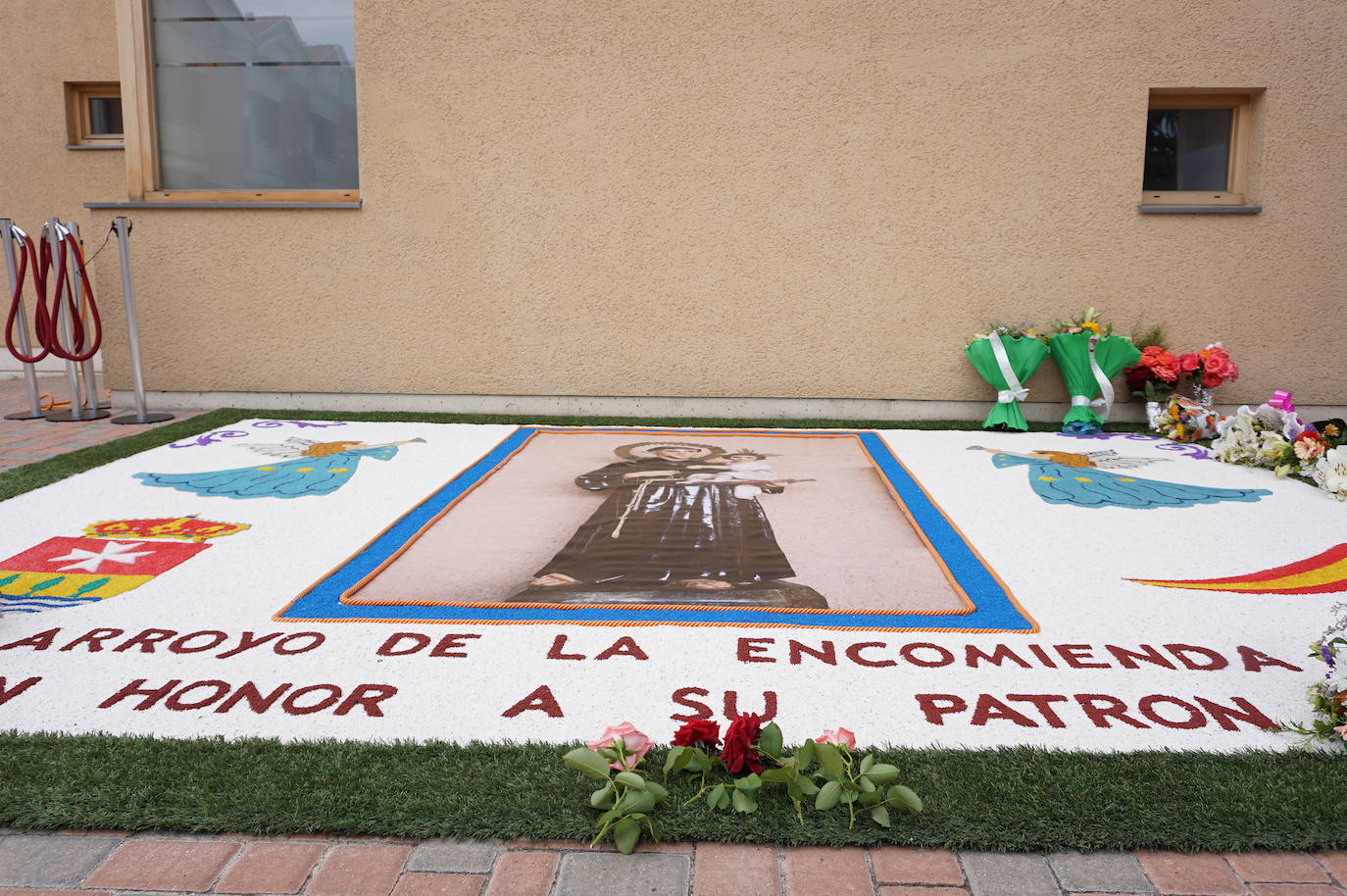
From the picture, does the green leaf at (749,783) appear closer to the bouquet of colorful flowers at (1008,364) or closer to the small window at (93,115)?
the bouquet of colorful flowers at (1008,364)

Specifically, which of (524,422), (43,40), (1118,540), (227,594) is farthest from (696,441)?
(43,40)

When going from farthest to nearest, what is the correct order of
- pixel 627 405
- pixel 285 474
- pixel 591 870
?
pixel 627 405
pixel 285 474
pixel 591 870

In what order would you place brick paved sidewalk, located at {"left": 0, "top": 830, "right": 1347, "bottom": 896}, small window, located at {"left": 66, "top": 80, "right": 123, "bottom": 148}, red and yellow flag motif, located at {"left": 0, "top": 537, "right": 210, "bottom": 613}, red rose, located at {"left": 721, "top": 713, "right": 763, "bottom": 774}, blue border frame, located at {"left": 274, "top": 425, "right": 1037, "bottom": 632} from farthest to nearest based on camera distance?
small window, located at {"left": 66, "top": 80, "right": 123, "bottom": 148}, red and yellow flag motif, located at {"left": 0, "top": 537, "right": 210, "bottom": 613}, blue border frame, located at {"left": 274, "top": 425, "right": 1037, "bottom": 632}, red rose, located at {"left": 721, "top": 713, "right": 763, "bottom": 774}, brick paved sidewalk, located at {"left": 0, "top": 830, "right": 1347, "bottom": 896}

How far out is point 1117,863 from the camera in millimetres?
1592

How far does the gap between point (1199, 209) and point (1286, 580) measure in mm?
3643

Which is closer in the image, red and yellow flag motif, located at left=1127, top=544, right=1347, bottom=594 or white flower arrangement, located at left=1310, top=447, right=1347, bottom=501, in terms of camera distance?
red and yellow flag motif, located at left=1127, top=544, right=1347, bottom=594

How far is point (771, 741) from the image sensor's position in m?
1.83

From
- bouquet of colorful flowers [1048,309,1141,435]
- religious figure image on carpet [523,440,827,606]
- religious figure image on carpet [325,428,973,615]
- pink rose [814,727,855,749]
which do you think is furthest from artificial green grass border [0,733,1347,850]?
bouquet of colorful flowers [1048,309,1141,435]

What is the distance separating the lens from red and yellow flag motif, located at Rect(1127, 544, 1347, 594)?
2.96 m

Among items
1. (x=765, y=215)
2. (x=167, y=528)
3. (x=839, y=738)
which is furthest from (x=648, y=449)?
(x=839, y=738)

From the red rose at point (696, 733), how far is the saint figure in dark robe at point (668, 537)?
1.09m

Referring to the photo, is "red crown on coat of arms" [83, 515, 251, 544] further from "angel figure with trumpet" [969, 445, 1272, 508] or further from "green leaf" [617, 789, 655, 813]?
"angel figure with trumpet" [969, 445, 1272, 508]

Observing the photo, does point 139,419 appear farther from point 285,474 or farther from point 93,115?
point 93,115

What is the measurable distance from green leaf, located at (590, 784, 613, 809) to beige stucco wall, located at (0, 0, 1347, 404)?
185 inches
